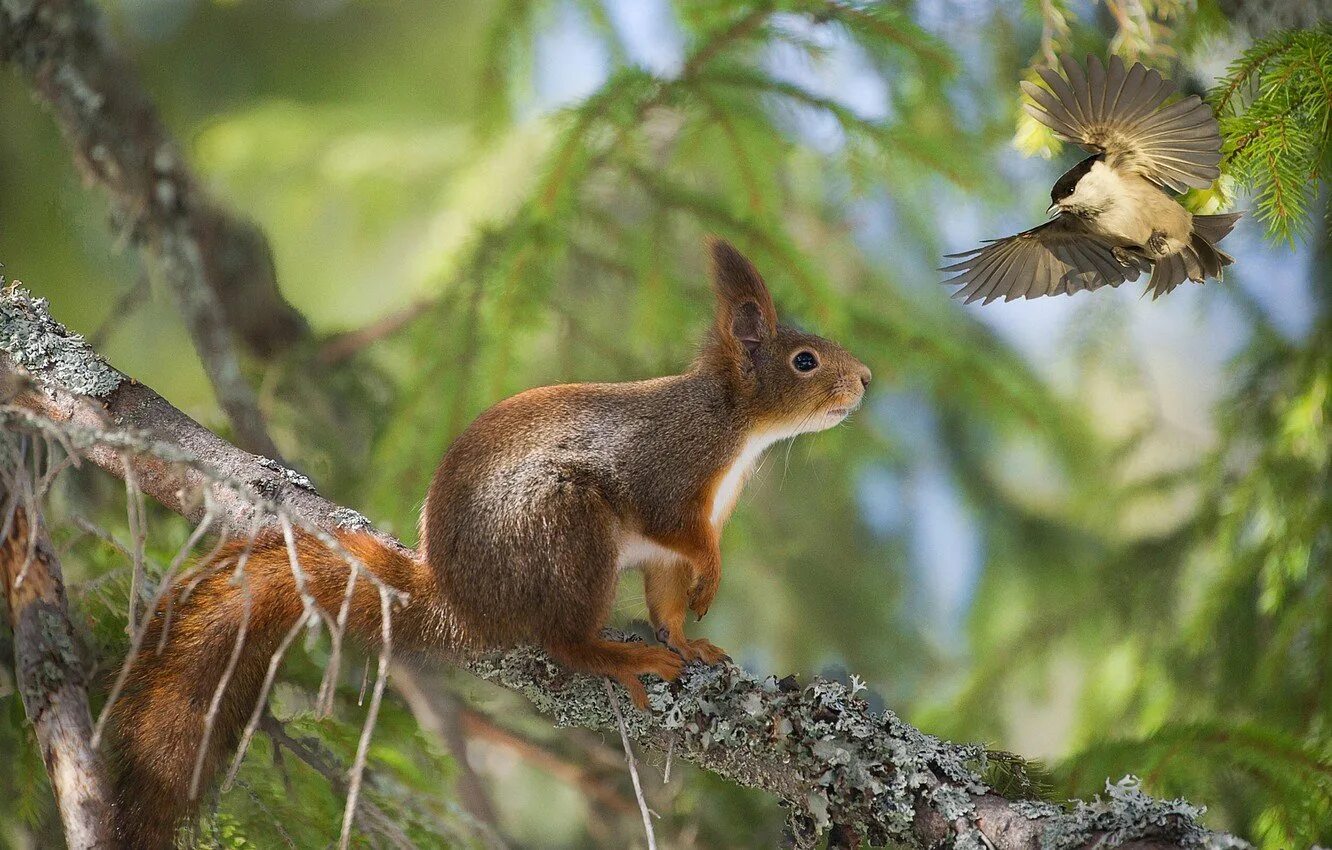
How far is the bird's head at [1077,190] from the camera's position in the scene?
5.43 ft

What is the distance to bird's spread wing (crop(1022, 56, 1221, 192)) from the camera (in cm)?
152

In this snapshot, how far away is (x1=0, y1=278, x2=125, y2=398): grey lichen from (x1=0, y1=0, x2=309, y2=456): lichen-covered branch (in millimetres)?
557

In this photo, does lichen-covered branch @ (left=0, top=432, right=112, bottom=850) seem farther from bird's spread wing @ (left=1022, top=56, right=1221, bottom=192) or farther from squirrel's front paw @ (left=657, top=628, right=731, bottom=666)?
bird's spread wing @ (left=1022, top=56, right=1221, bottom=192)

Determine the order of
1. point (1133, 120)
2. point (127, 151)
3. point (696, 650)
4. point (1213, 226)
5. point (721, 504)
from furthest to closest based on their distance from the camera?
point (127, 151) → point (721, 504) → point (696, 650) → point (1213, 226) → point (1133, 120)

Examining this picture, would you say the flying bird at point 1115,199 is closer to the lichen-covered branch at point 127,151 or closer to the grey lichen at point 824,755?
the grey lichen at point 824,755

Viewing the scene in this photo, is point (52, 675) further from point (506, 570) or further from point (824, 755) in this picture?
point (824, 755)

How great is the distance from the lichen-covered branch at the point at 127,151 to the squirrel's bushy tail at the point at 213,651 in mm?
638

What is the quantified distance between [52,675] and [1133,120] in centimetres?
168

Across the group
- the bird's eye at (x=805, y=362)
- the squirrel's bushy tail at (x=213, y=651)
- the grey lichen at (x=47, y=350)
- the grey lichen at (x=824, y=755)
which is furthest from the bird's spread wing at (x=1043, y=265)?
the grey lichen at (x=47, y=350)

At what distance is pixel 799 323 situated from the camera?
3066 millimetres

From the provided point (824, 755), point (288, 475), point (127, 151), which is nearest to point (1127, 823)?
point (824, 755)

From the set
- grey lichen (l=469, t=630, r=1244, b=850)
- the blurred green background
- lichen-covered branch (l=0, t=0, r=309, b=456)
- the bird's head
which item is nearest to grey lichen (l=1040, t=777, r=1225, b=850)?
grey lichen (l=469, t=630, r=1244, b=850)

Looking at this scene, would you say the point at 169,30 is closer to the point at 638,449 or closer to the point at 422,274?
the point at 422,274

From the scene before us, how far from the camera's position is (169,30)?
433 cm
